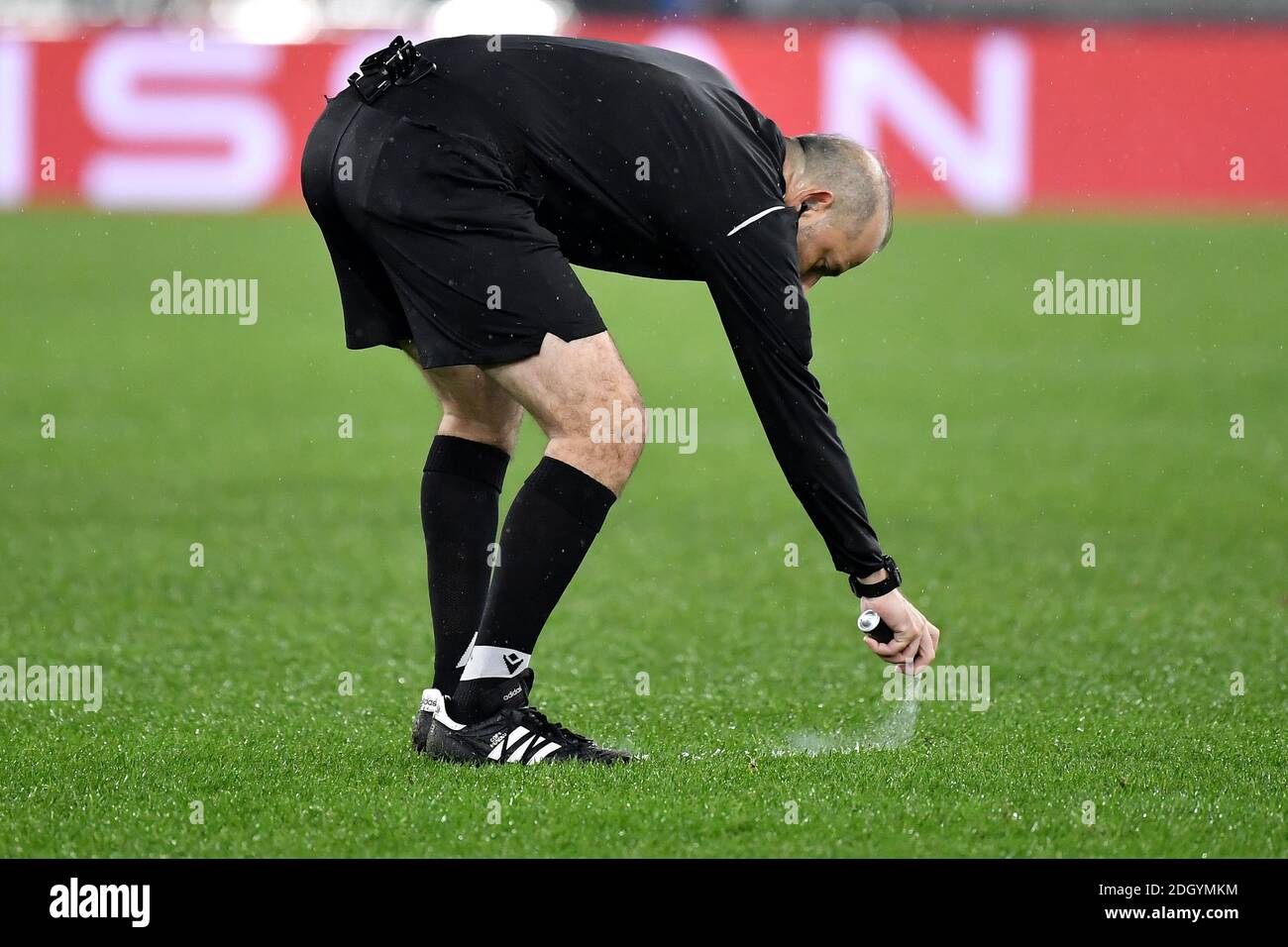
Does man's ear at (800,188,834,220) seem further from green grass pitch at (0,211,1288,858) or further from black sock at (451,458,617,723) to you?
green grass pitch at (0,211,1288,858)

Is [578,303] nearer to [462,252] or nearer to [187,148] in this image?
[462,252]

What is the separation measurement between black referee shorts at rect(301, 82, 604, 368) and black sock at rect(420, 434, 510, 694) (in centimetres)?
48

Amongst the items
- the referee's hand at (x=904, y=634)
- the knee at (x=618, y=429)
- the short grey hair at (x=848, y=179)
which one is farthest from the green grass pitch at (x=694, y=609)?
the short grey hair at (x=848, y=179)

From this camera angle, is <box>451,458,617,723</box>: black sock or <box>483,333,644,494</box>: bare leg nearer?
<box>483,333,644,494</box>: bare leg

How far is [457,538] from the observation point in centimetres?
389

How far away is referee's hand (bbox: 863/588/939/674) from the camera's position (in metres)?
3.53

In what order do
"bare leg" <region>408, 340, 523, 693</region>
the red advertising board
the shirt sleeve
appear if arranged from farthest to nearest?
the red advertising board, "bare leg" <region>408, 340, 523, 693</region>, the shirt sleeve

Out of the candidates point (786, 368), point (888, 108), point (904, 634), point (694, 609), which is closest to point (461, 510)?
point (786, 368)

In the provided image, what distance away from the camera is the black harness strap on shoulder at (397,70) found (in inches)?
137

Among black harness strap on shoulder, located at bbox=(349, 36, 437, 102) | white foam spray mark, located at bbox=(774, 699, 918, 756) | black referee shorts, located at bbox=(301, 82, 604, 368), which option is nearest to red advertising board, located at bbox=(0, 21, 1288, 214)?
white foam spray mark, located at bbox=(774, 699, 918, 756)

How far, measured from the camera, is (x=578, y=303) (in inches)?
134

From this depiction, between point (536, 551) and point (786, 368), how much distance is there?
0.63 metres

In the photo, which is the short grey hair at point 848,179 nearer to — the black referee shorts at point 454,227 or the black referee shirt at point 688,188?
the black referee shirt at point 688,188

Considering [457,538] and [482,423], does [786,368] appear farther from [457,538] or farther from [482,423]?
[457,538]
